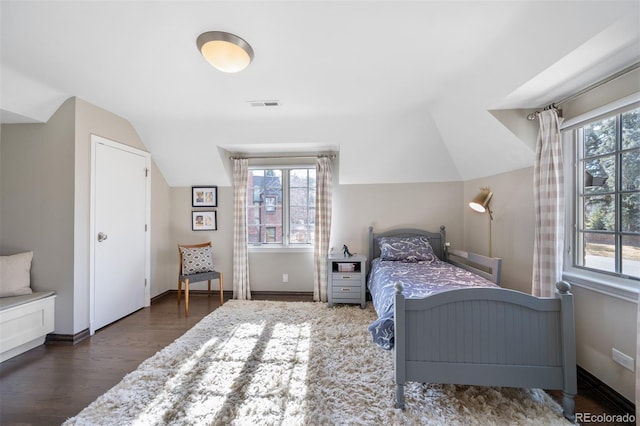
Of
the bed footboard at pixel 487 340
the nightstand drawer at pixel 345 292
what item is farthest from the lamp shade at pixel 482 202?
the nightstand drawer at pixel 345 292

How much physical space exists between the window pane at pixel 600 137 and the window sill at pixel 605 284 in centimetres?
88

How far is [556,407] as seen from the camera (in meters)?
1.56

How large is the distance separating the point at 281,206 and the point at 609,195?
10.9 feet

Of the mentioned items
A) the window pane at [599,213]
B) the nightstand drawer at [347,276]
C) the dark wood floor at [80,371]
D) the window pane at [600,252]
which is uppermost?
the window pane at [599,213]

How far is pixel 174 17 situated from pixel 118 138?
204 centimetres

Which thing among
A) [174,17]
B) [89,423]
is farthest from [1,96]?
[89,423]

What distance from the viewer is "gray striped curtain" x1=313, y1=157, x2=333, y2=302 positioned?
354 centimetres

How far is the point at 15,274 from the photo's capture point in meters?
2.29

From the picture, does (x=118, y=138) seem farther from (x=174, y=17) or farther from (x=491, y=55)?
(x=491, y=55)

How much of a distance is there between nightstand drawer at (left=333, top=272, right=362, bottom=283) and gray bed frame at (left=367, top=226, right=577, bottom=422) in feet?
5.39

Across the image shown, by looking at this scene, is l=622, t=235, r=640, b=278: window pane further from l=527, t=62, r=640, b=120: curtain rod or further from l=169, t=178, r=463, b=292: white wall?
l=169, t=178, r=463, b=292: white wall

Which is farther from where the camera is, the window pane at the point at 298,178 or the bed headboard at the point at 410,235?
the window pane at the point at 298,178

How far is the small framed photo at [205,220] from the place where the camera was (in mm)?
3818

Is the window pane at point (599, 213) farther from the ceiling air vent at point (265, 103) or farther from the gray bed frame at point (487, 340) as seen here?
the ceiling air vent at point (265, 103)
